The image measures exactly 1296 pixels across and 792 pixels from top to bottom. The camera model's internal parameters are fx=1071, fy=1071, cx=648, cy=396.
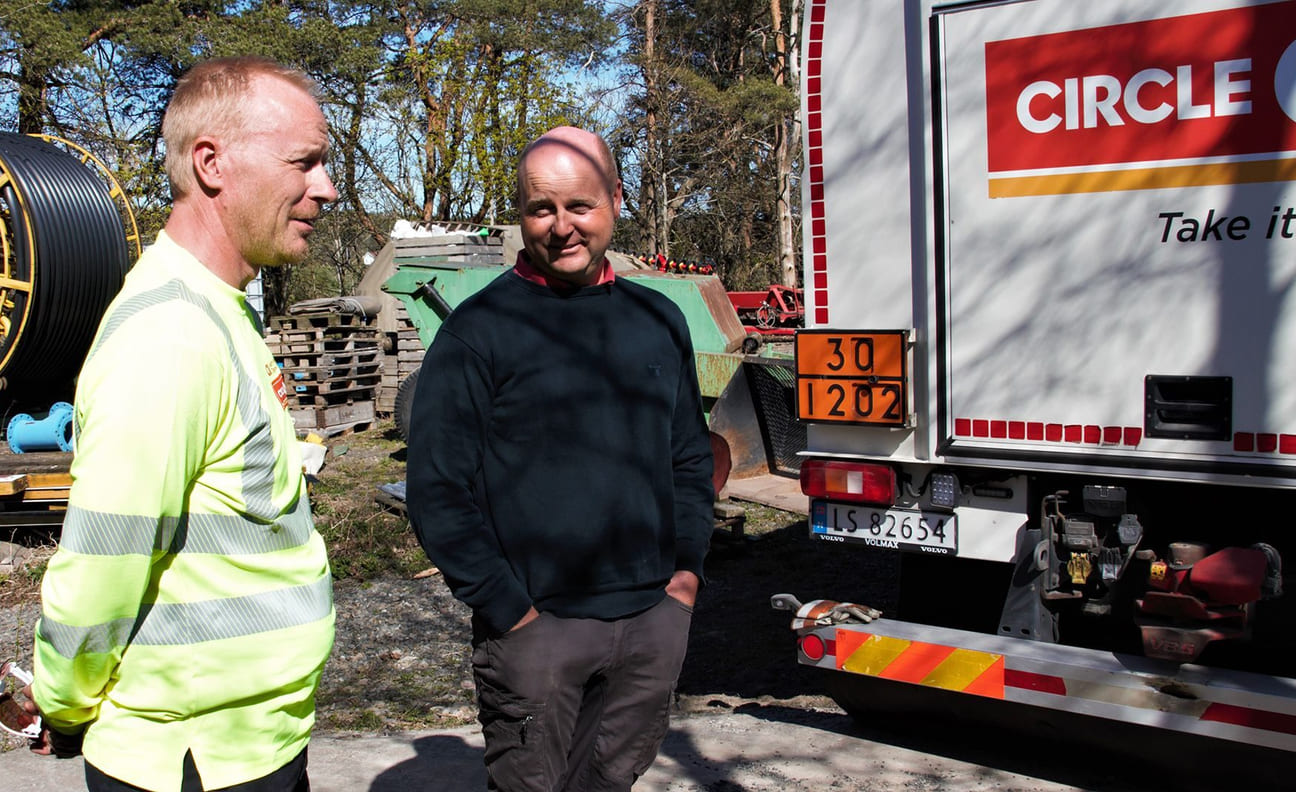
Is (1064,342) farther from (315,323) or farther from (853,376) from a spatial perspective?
(315,323)

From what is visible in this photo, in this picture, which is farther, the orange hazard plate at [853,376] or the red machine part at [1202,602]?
the orange hazard plate at [853,376]

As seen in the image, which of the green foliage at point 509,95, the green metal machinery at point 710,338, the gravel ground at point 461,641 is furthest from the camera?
the green foliage at point 509,95

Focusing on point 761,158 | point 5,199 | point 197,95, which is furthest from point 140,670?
point 761,158

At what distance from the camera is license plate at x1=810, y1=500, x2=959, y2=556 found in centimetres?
365

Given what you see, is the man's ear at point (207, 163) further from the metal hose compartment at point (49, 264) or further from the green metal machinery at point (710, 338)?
the metal hose compartment at point (49, 264)

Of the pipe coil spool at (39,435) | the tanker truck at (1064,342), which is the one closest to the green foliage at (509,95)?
the pipe coil spool at (39,435)

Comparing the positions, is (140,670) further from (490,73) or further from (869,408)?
(490,73)

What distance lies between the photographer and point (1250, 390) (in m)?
3.02

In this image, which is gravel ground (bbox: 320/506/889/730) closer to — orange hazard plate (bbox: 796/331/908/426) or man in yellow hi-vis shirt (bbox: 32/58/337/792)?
orange hazard plate (bbox: 796/331/908/426)

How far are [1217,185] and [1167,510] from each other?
3.34 ft

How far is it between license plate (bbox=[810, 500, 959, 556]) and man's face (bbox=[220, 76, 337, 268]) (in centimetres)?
249

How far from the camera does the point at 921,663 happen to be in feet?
11.6

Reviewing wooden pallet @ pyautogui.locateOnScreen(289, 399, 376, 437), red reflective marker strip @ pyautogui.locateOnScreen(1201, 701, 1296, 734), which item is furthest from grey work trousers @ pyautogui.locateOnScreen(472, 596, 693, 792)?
wooden pallet @ pyautogui.locateOnScreen(289, 399, 376, 437)

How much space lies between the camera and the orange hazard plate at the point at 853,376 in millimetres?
3576
